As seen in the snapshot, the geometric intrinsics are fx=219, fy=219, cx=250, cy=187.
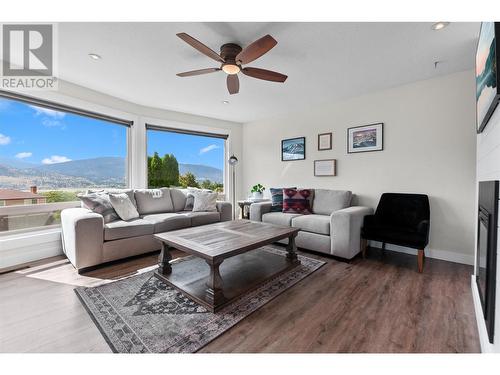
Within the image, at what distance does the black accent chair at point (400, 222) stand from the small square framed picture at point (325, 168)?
2.99 feet

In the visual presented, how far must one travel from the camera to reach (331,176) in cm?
386

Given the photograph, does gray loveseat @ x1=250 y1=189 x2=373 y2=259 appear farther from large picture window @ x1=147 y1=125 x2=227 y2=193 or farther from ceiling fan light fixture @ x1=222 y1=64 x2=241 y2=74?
ceiling fan light fixture @ x1=222 y1=64 x2=241 y2=74

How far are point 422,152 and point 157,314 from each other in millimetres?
3597

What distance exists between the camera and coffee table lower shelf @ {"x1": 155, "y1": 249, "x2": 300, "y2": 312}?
1840mm

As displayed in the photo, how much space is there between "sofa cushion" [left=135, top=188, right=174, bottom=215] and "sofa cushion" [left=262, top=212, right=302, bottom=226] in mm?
1675

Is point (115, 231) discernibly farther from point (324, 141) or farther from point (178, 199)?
point (324, 141)

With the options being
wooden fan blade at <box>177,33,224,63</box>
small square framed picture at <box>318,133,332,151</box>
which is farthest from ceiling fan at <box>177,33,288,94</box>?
small square framed picture at <box>318,133,332,151</box>

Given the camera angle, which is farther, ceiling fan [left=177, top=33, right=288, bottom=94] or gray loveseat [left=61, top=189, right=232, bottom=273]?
gray loveseat [left=61, top=189, right=232, bottom=273]

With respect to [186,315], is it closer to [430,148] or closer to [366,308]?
[366,308]

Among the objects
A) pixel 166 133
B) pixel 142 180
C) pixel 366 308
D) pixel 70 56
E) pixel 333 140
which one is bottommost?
pixel 366 308

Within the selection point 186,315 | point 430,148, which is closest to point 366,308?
point 186,315

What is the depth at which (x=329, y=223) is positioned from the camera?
290cm
